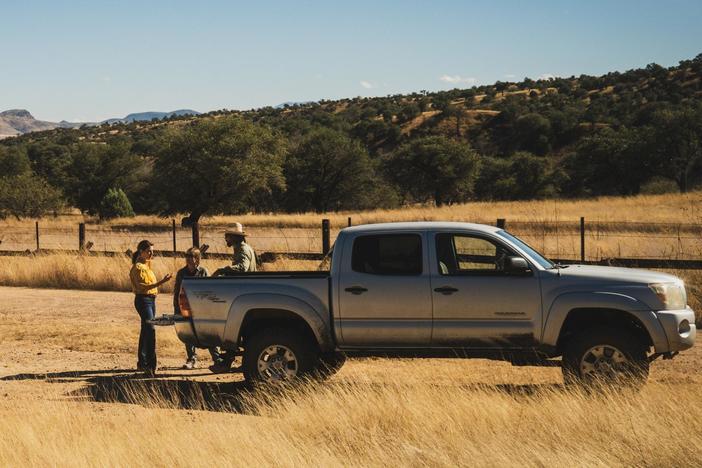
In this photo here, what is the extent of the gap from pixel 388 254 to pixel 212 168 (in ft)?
127

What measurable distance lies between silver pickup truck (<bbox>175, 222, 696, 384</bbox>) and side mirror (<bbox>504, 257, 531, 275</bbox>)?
1 cm

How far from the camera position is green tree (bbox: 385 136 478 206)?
5925cm

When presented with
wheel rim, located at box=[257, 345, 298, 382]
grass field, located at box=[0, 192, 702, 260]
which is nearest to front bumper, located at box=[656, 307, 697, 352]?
wheel rim, located at box=[257, 345, 298, 382]

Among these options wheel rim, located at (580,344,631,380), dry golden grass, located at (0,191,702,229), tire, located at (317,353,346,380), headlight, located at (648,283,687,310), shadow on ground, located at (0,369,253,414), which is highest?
headlight, located at (648,283,687,310)

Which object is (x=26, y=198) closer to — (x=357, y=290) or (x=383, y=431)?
(x=357, y=290)

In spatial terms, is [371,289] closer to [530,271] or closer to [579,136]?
[530,271]

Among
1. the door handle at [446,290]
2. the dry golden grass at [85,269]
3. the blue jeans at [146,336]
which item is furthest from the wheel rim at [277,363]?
the dry golden grass at [85,269]

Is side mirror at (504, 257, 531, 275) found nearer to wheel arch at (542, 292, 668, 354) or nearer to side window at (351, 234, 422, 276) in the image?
wheel arch at (542, 292, 668, 354)

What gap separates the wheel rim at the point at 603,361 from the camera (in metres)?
8.42

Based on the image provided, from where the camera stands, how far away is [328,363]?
9.42m

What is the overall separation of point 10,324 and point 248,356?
806cm

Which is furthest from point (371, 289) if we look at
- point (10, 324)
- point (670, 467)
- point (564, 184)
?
point (564, 184)

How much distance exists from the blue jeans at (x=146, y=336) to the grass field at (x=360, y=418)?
23 centimetres

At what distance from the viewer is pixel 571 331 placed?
8773mm
